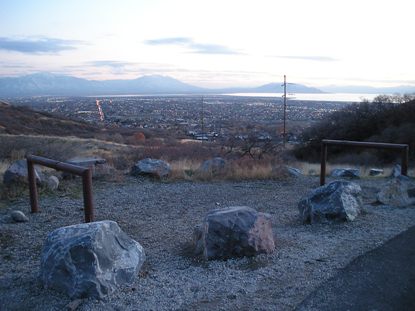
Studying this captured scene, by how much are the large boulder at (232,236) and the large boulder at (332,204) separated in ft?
5.36

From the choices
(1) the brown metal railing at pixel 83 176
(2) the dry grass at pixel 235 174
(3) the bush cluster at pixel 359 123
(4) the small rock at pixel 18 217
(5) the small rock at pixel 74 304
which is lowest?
(3) the bush cluster at pixel 359 123

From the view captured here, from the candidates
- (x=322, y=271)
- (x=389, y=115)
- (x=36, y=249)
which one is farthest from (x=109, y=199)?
(x=389, y=115)

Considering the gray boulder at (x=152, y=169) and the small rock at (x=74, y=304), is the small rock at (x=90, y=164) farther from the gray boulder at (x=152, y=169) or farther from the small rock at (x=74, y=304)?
the small rock at (x=74, y=304)

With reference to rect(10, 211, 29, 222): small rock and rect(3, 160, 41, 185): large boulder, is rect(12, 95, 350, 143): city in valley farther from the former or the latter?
Answer: rect(10, 211, 29, 222): small rock

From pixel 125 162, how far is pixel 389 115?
21.9m

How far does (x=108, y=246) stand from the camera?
14.7ft

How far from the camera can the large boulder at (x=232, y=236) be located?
5.11 meters

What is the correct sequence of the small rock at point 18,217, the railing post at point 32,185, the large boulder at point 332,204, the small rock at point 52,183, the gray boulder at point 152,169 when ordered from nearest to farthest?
the large boulder at point 332,204 < the small rock at point 18,217 < the railing post at point 32,185 < the small rock at point 52,183 < the gray boulder at point 152,169

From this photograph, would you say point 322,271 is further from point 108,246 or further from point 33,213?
point 33,213

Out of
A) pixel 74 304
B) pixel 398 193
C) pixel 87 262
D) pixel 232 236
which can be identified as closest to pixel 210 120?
pixel 398 193

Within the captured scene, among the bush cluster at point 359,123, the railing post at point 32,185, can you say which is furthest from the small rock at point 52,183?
the bush cluster at point 359,123

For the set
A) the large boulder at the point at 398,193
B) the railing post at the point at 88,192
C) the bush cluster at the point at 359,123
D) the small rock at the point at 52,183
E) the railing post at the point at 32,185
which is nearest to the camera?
the railing post at the point at 88,192

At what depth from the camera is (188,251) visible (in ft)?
18.0

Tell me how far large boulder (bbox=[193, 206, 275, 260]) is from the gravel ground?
12 centimetres
